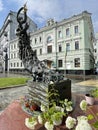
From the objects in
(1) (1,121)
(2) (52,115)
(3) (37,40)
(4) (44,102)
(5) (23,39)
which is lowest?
(1) (1,121)

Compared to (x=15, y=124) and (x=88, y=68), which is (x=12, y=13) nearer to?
(x=88, y=68)

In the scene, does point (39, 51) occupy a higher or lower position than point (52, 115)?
higher

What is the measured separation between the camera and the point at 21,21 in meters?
6.78

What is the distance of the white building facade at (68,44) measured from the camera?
27.4 metres

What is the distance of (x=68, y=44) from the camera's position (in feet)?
98.2

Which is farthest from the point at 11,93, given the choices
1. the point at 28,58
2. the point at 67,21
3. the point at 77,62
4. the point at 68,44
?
the point at 67,21

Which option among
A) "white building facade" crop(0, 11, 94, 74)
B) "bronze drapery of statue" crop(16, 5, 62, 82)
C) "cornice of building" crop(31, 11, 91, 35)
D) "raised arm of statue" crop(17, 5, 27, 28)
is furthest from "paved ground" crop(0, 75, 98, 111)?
"cornice of building" crop(31, 11, 91, 35)

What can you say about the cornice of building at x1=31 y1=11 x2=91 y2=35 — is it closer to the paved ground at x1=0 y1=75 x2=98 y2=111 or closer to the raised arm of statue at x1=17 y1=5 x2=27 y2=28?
the paved ground at x1=0 y1=75 x2=98 y2=111

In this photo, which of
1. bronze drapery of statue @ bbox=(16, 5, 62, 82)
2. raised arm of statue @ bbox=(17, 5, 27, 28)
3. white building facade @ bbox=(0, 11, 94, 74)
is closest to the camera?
bronze drapery of statue @ bbox=(16, 5, 62, 82)

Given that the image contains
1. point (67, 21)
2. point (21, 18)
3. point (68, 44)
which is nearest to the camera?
point (21, 18)

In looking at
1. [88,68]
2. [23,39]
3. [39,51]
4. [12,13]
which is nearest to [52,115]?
[23,39]

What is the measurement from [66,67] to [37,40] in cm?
1041

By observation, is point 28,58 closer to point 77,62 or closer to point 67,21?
point 77,62

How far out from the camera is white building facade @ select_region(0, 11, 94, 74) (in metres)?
27.4
